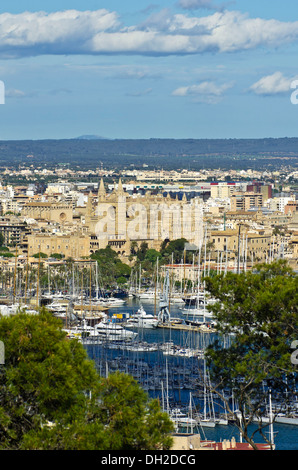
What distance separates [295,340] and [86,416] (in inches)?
89.2

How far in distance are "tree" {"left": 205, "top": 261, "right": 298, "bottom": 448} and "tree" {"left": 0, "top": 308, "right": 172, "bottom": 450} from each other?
56.2 inches

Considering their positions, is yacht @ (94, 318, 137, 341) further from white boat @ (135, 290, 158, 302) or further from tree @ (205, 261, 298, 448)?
tree @ (205, 261, 298, 448)

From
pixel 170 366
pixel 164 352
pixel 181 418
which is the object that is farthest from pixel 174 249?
pixel 181 418

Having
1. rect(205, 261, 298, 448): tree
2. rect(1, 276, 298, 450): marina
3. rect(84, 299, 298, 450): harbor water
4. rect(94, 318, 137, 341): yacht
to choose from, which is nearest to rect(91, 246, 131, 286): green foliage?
rect(1, 276, 298, 450): marina

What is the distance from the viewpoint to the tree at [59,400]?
9.00 meters

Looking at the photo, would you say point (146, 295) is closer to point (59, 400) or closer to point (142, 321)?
point (142, 321)

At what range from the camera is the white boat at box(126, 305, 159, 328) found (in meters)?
31.2

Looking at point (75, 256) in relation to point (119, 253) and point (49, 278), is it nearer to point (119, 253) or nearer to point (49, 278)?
point (119, 253)

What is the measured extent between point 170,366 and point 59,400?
13.7 meters

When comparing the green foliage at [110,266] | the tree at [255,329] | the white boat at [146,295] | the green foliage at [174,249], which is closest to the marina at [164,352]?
the white boat at [146,295]

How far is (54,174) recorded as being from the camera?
146750mm

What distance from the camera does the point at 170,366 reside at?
22.8 m

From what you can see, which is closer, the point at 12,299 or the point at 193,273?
the point at 12,299

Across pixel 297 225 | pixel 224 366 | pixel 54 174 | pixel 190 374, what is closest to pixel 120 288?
pixel 190 374
